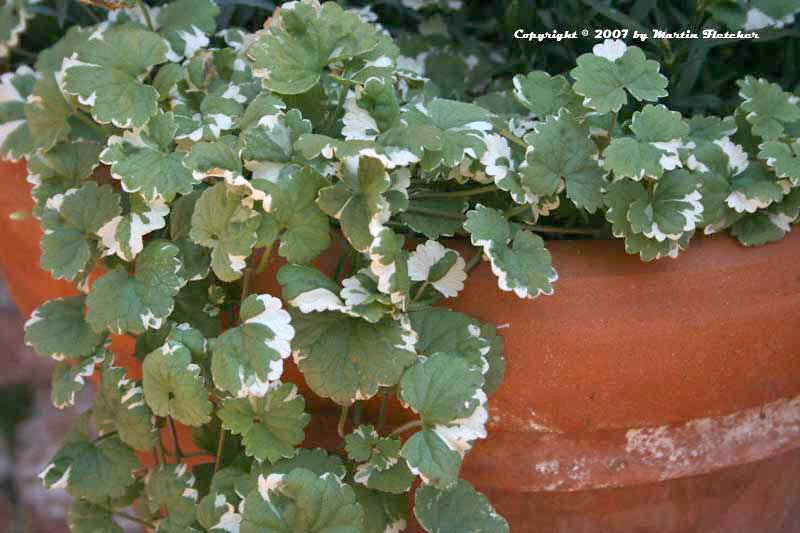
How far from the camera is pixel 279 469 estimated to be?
827 millimetres

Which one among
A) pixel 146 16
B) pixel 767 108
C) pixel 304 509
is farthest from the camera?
pixel 146 16

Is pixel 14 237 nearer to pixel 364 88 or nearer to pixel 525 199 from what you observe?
pixel 364 88

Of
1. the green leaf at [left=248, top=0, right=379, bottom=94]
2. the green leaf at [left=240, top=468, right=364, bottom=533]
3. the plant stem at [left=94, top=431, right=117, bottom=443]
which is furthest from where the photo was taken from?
the plant stem at [left=94, top=431, right=117, bottom=443]

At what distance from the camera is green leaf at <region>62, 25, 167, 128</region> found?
0.90 meters

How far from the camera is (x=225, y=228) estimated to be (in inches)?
32.2

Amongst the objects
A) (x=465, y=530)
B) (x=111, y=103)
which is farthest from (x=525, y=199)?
(x=111, y=103)

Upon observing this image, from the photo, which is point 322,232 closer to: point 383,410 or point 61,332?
point 383,410

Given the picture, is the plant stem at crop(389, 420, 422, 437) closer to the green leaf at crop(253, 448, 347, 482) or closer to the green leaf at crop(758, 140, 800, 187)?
the green leaf at crop(253, 448, 347, 482)

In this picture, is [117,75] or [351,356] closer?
[351,356]

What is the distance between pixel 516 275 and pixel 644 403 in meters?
0.20

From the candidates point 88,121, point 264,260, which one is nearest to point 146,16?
point 88,121

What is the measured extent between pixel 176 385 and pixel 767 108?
0.65 metres

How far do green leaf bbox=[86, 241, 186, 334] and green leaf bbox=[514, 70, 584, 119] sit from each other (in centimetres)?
37

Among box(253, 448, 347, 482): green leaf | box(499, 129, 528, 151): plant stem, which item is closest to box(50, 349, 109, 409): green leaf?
box(253, 448, 347, 482): green leaf
